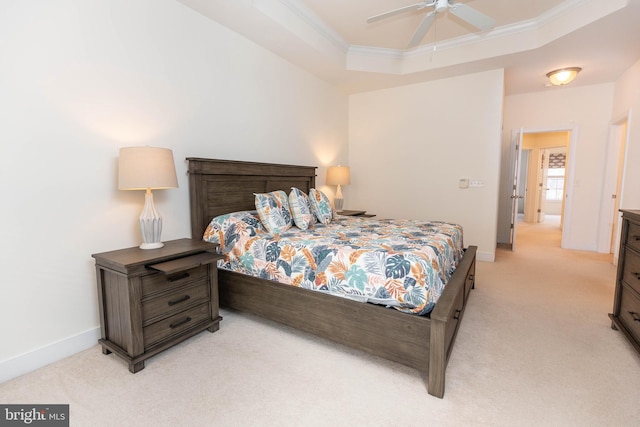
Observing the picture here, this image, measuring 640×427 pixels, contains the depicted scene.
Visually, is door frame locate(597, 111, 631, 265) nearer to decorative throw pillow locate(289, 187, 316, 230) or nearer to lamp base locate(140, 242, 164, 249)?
decorative throw pillow locate(289, 187, 316, 230)

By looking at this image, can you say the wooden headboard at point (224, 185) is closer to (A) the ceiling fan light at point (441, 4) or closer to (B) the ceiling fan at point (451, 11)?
(B) the ceiling fan at point (451, 11)

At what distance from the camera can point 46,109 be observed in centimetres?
187

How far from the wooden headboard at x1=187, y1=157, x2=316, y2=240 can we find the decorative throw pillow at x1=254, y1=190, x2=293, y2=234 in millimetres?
429

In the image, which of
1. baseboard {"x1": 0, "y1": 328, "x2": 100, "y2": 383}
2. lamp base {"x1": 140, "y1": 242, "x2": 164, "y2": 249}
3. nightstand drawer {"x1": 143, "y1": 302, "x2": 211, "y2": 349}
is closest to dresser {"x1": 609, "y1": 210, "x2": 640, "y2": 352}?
nightstand drawer {"x1": 143, "y1": 302, "x2": 211, "y2": 349}

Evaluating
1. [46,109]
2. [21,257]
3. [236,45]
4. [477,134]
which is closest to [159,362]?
[21,257]

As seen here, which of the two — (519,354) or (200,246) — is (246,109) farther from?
(519,354)

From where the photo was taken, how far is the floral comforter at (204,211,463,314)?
178 centimetres

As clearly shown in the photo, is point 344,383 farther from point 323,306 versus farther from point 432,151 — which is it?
point 432,151

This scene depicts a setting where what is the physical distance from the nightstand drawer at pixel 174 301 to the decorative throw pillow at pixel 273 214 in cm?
69

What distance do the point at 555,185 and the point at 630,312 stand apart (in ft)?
33.0

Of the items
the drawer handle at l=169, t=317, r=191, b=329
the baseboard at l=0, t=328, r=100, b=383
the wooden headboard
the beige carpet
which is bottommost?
the beige carpet

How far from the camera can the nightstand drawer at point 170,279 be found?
191 centimetres

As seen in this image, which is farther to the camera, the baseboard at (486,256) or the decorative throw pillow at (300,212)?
the baseboard at (486,256)

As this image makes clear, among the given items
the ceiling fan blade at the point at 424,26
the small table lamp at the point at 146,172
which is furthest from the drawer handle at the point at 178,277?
the ceiling fan blade at the point at 424,26
